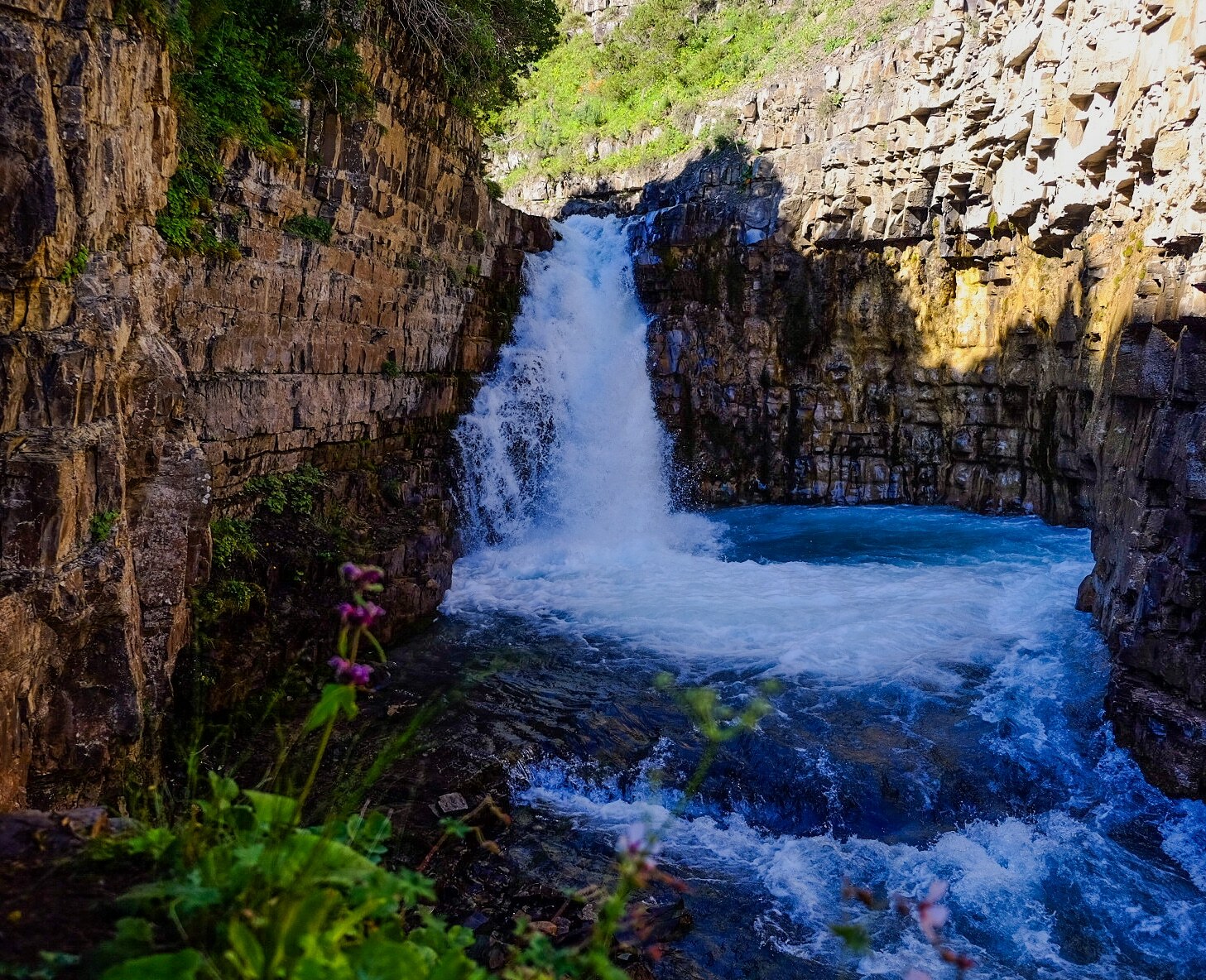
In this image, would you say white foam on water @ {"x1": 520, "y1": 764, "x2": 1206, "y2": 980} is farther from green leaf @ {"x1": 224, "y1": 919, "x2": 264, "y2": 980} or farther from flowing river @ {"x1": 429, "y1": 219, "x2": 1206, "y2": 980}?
green leaf @ {"x1": 224, "y1": 919, "x2": 264, "y2": 980}

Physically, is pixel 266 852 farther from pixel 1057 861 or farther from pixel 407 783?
pixel 1057 861

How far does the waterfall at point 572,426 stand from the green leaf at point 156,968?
13.3 meters

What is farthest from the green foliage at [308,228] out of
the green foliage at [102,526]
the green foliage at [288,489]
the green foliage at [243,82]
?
the green foliage at [102,526]

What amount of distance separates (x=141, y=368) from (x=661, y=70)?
91.4ft

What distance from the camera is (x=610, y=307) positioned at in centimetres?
2006

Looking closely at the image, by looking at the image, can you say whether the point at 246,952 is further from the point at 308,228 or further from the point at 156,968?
the point at 308,228

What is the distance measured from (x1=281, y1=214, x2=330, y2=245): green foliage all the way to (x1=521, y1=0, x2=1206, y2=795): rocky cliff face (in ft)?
32.4

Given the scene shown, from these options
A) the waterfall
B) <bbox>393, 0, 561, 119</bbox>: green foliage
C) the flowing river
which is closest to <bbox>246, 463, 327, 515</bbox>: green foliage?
the flowing river

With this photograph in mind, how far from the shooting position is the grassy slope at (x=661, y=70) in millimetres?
24422

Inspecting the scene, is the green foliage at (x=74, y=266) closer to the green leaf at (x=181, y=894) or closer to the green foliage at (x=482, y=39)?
the green leaf at (x=181, y=894)

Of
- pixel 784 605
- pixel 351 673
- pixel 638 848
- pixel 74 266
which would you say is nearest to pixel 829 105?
pixel 784 605

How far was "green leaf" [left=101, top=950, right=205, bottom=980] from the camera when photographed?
183 centimetres

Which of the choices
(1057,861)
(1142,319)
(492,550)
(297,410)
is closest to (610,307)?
(492,550)

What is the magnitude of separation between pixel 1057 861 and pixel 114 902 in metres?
6.74
